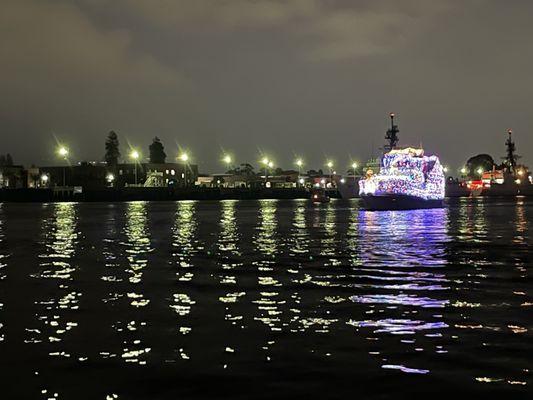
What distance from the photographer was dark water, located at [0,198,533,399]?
9.08 m

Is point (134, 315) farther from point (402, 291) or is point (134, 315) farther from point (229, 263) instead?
point (229, 263)

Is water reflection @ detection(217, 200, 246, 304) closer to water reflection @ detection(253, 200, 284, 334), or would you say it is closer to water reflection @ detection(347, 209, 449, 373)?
water reflection @ detection(253, 200, 284, 334)

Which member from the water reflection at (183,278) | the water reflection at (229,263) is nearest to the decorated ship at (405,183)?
the water reflection at (229,263)

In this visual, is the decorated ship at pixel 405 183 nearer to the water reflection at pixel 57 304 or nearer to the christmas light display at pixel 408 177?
→ the christmas light display at pixel 408 177

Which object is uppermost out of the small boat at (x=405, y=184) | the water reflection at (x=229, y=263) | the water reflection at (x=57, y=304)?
the small boat at (x=405, y=184)

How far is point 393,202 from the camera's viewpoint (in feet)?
326

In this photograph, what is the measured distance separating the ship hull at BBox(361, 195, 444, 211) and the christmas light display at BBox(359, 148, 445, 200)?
0.71 m

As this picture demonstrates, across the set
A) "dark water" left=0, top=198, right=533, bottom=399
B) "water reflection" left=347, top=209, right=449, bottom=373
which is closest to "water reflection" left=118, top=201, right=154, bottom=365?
"dark water" left=0, top=198, right=533, bottom=399

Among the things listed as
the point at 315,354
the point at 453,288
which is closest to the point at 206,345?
the point at 315,354

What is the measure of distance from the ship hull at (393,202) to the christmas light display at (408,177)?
27.8 inches

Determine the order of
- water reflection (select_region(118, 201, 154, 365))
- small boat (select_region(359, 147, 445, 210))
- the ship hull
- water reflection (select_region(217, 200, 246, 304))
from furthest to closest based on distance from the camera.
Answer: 1. small boat (select_region(359, 147, 445, 210))
2. the ship hull
3. water reflection (select_region(217, 200, 246, 304))
4. water reflection (select_region(118, 201, 154, 365))

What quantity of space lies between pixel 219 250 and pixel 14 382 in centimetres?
2218

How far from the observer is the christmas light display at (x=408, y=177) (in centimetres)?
9950

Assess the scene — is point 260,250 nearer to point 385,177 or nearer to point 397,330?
point 397,330
